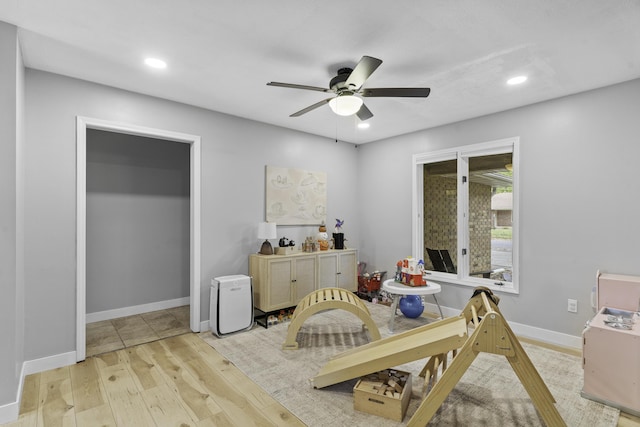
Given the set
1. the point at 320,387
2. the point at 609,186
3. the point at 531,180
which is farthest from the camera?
the point at 531,180

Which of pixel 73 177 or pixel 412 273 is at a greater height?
pixel 73 177

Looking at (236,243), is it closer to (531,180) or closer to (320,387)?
(320,387)

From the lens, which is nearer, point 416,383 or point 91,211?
point 416,383

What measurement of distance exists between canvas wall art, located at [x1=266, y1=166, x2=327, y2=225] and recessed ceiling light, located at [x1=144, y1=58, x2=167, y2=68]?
192 centimetres

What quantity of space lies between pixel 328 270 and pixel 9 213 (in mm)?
3421

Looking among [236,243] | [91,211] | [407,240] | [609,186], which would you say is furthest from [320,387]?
[91,211]

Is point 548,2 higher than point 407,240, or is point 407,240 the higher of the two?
point 548,2

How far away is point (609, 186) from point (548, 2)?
2.15m

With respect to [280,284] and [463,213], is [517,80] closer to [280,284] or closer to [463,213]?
[463,213]

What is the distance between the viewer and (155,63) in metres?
2.74

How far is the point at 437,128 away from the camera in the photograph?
4.54m

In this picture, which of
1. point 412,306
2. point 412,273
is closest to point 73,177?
point 412,273

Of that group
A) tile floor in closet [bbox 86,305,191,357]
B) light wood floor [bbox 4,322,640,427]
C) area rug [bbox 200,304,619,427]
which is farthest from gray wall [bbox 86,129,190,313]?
area rug [bbox 200,304,619,427]

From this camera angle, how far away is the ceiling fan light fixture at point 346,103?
2684 millimetres
